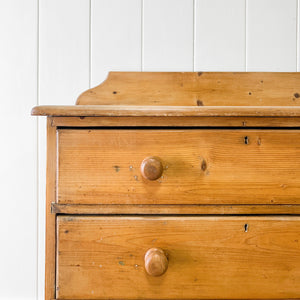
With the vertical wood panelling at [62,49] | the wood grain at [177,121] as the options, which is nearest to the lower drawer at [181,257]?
the wood grain at [177,121]

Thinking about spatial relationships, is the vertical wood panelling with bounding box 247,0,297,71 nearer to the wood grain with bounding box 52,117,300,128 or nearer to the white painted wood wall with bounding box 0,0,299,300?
the white painted wood wall with bounding box 0,0,299,300

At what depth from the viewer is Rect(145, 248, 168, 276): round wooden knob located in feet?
1.98

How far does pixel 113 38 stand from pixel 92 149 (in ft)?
2.00

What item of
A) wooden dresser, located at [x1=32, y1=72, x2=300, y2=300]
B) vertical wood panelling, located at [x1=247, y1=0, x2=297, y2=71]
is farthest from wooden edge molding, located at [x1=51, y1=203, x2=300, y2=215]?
vertical wood panelling, located at [x1=247, y1=0, x2=297, y2=71]

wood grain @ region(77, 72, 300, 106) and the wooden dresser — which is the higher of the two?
wood grain @ region(77, 72, 300, 106)

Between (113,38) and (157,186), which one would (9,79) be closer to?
(113,38)

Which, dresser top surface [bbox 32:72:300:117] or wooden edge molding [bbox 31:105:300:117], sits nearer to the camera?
wooden edge molding [bbox 31:105:300:117]

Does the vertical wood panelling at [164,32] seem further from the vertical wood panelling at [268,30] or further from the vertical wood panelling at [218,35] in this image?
the vertical wood panelling at [268,30]

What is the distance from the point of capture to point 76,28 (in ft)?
3.63

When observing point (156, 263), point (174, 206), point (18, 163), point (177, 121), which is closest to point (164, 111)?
point (177, 121)

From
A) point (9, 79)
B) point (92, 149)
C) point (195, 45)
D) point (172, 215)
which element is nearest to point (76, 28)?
point (9, 79)

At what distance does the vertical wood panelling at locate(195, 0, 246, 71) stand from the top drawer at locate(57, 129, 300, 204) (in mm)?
540

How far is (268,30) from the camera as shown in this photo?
112 cm

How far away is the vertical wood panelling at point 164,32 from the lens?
43.4 inches
